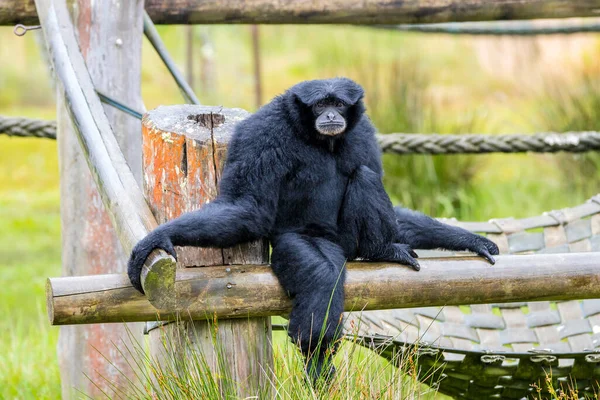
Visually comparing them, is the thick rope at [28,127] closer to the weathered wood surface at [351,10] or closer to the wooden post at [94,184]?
the wooden post at [94,184]

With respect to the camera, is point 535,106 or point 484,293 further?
point 535,106

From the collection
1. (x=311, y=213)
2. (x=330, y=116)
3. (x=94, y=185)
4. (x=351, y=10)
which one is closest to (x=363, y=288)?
(x=311, y=213)

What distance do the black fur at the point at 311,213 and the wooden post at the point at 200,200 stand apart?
0.07m

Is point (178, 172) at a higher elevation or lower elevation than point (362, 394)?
higher

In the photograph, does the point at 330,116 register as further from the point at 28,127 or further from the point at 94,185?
the point at 28,127

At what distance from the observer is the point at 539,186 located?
8.75 metres

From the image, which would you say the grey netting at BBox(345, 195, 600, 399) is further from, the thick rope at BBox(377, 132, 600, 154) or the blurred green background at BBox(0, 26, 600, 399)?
the blurred green background at BBox(0, 26, 600, 399)

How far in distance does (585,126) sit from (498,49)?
732 centimetres

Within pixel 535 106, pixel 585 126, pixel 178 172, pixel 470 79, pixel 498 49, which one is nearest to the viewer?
pixel 178 172

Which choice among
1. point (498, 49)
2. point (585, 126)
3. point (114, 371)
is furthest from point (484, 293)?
point (498, 49)

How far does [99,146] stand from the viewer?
2.96 m

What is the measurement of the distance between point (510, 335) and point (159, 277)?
2427 millimetres

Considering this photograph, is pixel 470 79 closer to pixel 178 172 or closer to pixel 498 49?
pixel 498 49

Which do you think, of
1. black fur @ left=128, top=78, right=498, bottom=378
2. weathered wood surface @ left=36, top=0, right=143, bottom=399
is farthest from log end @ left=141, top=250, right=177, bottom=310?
weathered wood surface @ left=36, top=0, right=143, bottom=399
